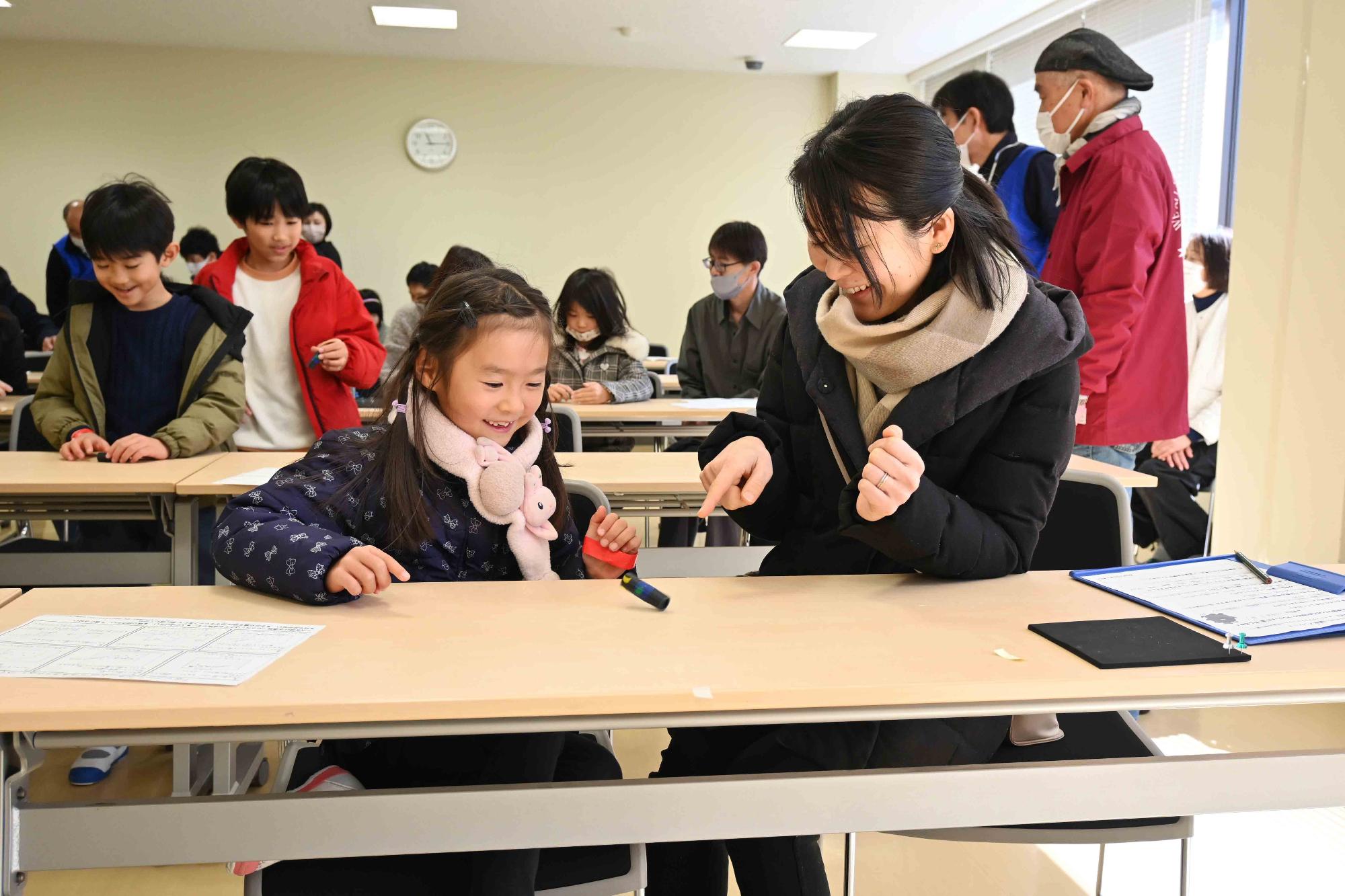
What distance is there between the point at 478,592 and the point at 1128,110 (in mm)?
2154

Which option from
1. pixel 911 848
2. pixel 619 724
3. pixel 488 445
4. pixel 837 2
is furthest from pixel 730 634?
pixel 837 2

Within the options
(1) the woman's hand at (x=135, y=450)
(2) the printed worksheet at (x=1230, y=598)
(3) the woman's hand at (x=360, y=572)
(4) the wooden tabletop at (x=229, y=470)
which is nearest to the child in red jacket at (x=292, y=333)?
(4) the wooden tabletop at (x=229, y=470)

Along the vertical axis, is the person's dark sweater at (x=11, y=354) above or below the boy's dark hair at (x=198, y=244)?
below

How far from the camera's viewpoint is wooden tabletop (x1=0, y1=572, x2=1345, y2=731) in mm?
914

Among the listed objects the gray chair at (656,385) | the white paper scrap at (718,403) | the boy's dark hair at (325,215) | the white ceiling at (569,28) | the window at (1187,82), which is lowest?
the white paper scrap at (718,403)

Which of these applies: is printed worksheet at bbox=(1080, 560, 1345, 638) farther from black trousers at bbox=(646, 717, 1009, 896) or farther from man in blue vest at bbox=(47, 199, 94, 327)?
man in blue vest at bbox=(47, 199, 94, 327)

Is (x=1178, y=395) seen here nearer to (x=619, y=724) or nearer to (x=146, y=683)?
(x=619, y=724)

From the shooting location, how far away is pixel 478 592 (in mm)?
1306

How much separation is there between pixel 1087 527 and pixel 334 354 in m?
1.84

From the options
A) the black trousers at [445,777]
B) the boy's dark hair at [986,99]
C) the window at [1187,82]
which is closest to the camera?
the black trousers at [445,777]

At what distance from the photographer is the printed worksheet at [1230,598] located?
116cm

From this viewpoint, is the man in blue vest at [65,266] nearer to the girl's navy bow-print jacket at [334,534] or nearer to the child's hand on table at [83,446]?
the child's hand on table at [83,446]

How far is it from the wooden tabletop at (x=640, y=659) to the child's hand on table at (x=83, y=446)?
4.20 ft

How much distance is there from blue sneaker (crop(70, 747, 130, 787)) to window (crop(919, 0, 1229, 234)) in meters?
5.01
